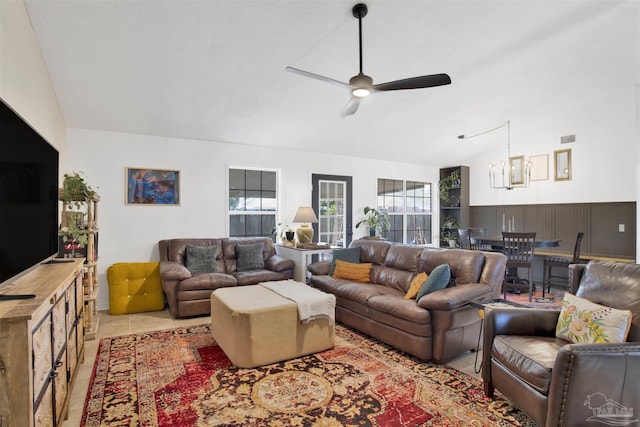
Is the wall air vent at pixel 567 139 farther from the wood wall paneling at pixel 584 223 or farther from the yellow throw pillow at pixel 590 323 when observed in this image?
the yellow throw pillow at pixel 590 323

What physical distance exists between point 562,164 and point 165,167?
266 inches

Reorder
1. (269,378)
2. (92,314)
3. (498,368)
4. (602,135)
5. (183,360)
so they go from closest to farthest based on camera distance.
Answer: (498,368) < (269,378) < (183,360) < (92,314) < (602,135)

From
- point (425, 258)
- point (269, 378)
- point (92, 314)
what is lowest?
point (269, 378)

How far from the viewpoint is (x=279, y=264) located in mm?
5020

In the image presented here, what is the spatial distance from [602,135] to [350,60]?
4.80 m

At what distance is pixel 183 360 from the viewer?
302 centimetres

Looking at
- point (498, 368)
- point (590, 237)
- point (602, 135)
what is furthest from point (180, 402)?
point (602, 135)

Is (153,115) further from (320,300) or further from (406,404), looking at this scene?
(406,404)

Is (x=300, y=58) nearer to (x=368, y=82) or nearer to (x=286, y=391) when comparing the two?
(x=368, y=82)

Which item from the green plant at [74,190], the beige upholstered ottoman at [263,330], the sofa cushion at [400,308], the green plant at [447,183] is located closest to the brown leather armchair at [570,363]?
the sofa cushion at [400,308]

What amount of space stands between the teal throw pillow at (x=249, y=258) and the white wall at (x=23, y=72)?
2.61 m

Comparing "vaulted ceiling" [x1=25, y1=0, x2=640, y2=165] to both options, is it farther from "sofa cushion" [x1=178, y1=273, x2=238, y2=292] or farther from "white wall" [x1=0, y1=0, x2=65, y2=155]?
"sofa cushion" [x1=178, y1=273, x2=238, y2=292]

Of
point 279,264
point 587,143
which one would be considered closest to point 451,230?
point 587,143

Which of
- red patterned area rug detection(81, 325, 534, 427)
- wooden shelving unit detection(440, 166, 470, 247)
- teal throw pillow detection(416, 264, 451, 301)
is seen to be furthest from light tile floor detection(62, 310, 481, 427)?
wooden shelving unit detection(440, 166, 470, 247)
